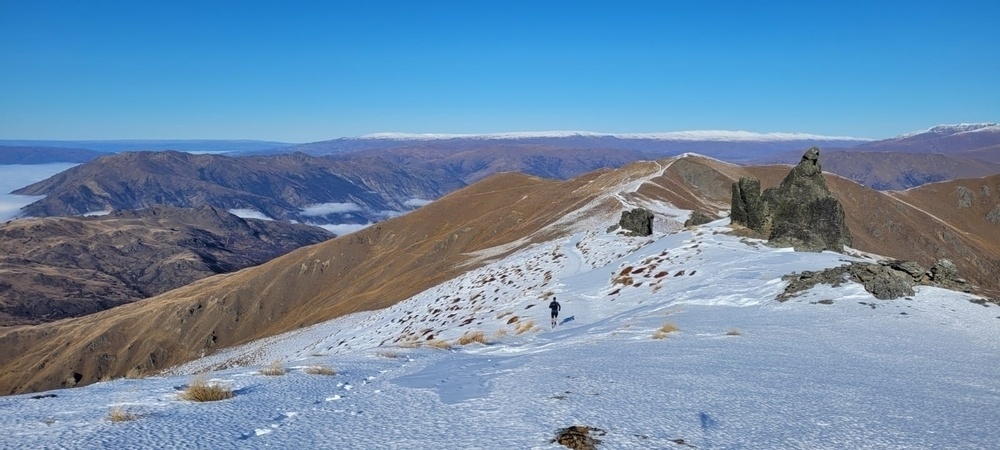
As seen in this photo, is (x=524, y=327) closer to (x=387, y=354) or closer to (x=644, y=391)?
(x=387, y=354)

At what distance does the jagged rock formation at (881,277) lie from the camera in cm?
1767

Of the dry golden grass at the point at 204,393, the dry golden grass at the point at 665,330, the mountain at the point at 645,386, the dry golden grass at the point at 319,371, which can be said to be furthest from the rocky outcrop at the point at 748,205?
the dry golden grass at the point at 204,393

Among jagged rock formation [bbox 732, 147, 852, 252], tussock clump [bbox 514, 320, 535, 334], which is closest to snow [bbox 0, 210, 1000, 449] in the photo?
tussock clump [bbox 514, 320, 535, 334]

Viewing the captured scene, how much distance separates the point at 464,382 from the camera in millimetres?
9859

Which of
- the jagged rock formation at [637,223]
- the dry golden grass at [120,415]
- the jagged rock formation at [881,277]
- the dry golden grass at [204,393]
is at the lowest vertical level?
the jagged rock formation at [637,223]

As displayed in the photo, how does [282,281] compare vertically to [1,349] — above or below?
above

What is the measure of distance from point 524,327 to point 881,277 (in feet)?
40.6

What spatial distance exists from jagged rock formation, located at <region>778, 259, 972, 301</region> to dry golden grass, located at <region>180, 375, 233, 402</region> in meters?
16.9

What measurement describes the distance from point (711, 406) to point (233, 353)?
82.7 m

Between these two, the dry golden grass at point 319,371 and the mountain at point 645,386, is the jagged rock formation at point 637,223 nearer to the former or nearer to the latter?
the mountain at point 645,386

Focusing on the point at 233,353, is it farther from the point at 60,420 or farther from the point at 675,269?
the point at 60,420

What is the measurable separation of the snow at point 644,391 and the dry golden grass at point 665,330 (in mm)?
195

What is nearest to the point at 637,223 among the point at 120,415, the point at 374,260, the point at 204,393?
the point at 204,393

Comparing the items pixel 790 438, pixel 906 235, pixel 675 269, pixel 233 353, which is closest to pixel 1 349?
pixel 233 353
